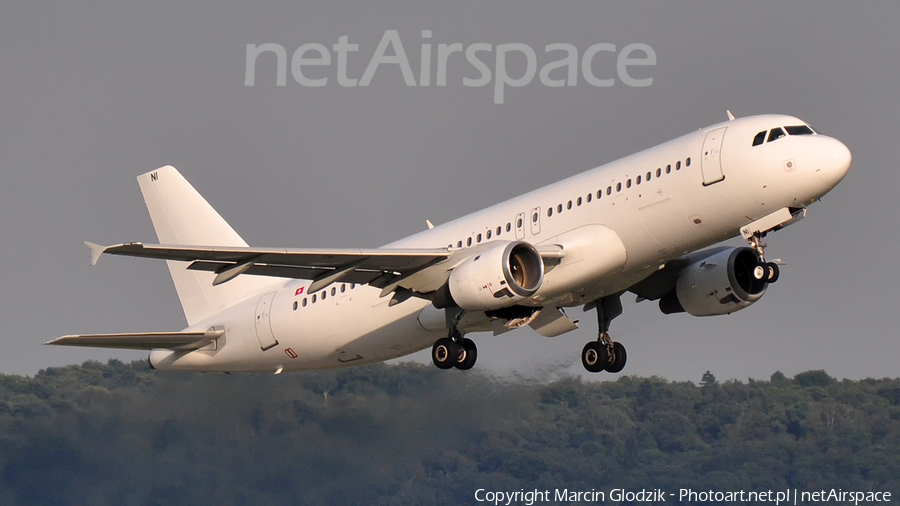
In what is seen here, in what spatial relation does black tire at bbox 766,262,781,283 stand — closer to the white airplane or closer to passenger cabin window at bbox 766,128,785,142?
the white airplane

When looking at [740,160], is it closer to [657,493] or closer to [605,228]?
[605,228]

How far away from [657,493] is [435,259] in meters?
24.8

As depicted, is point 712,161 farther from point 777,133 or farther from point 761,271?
point 761,271

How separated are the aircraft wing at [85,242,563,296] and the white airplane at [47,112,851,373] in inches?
1.9

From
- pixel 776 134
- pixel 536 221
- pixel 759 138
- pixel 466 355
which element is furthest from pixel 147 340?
pixel 776 134

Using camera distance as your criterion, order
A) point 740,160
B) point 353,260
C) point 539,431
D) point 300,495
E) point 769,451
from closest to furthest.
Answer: point 740,160, point 353,260, point 300,495, point 539,431, point 769,451

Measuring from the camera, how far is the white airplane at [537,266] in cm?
3331

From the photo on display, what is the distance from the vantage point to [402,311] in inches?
1522

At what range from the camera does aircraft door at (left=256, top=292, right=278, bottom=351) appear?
40.9m

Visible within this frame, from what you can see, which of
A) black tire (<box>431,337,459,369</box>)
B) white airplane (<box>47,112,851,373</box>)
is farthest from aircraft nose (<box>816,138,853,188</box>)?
black tire (<box>431,337,459,369</box>)

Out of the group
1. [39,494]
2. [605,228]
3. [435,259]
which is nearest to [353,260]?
[435,259]

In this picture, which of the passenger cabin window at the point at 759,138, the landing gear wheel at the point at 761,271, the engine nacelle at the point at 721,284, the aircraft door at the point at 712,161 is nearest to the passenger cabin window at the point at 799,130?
the passenger cabin window at the point at 759,138

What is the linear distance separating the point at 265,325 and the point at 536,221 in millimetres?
9218

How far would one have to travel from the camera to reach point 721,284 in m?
38.6
